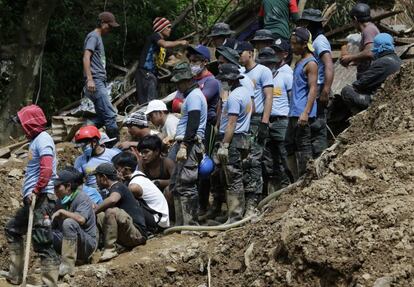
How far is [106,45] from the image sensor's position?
17484 mm

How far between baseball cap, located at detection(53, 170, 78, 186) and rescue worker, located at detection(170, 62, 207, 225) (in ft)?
3.86

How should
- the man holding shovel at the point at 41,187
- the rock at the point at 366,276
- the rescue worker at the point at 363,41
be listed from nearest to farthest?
1. the rock at the point at 366,276
2. the man holding shovel at the point at 41,187
3. the rescue worker at the point at 363,41

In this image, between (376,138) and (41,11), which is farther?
(41,11)

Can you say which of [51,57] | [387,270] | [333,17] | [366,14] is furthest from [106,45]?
[387,270]

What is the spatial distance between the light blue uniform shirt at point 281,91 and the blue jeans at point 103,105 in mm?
2738

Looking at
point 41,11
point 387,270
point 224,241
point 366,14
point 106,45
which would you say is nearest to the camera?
point 387,270

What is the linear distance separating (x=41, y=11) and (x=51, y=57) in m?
1.76

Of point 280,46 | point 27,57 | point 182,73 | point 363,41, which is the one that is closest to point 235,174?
point 182,73

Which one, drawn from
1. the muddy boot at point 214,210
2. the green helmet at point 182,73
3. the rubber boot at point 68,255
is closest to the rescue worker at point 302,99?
the muddy boot at point 214,210

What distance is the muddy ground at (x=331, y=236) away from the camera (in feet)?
25.3

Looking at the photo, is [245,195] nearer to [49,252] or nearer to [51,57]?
[49,252]

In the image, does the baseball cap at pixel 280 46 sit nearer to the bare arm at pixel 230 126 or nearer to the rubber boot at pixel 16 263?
the bare arm at pixel 230 126

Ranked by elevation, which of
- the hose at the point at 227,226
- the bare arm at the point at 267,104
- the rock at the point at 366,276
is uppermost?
the bare arm at the point at 267,104

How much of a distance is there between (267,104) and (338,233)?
339cm
